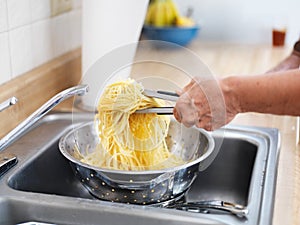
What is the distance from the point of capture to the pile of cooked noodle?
979 mm

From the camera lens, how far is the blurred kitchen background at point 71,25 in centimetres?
112

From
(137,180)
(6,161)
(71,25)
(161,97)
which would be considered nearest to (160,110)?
(161,97)

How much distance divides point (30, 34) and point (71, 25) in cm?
25

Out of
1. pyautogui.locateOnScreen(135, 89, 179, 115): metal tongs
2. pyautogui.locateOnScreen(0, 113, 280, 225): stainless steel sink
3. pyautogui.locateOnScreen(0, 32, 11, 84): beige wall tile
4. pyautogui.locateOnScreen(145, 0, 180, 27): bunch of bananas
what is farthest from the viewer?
pyautogui.locateOnScreen(145, 0, 180, 27): bunch of bananas

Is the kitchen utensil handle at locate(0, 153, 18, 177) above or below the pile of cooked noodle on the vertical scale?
below

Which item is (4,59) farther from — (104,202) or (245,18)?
(245,18)

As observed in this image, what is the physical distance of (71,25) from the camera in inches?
56.6

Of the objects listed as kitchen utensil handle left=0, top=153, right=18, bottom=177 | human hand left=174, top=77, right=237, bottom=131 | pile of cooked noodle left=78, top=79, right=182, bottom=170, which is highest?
human hand left=174, top=77, right=237, bottom=131

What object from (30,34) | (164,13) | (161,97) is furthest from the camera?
(164,13)

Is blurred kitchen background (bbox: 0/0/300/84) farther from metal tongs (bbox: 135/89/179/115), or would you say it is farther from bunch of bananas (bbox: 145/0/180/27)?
metal tongs (bbox: 135/89/179/115)

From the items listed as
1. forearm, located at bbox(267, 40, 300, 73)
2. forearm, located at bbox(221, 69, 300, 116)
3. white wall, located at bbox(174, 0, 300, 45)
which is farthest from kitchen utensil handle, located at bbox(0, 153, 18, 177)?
white wall, located at bbox(174, 0, 300, 45)

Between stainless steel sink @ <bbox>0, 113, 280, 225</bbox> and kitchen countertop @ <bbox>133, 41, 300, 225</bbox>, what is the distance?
0.02 m

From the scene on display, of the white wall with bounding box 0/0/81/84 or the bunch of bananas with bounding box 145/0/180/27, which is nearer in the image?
the white wall with bounding box 0/0/81/84

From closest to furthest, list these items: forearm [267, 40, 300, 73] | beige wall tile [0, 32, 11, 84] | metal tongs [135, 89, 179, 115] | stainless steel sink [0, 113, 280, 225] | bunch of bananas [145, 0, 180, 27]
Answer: stainless steel sink [0, 113, 280, 225] → metal tongs [135, 89, 179, 115] → beige wall tile [0, 32, 11, 84] → forearm [267, 40, 300, 73] → bunch of bananas [145, 0, 180, 27]
